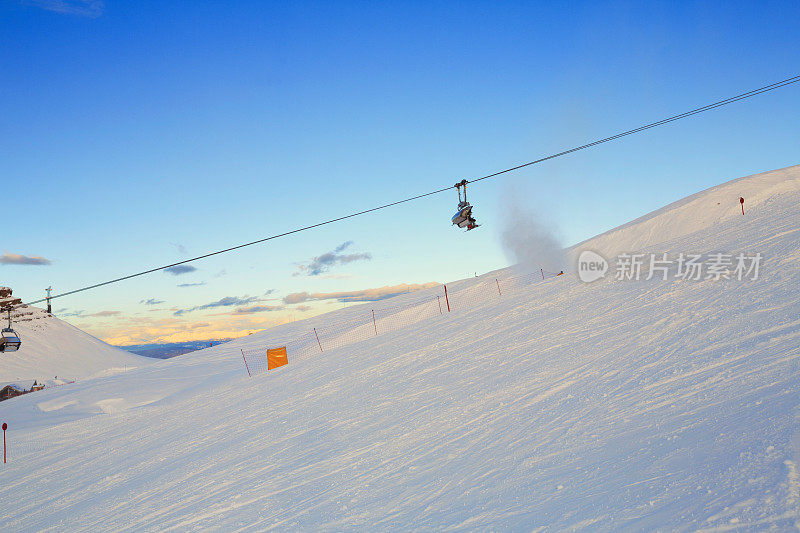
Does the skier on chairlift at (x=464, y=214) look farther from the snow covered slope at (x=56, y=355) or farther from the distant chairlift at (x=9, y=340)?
the snow covered slope at (x=56, y=355)

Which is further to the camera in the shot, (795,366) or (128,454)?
(128,454)

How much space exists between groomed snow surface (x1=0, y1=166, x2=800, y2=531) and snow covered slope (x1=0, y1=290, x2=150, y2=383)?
100m

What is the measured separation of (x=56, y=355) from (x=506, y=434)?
142078 mm

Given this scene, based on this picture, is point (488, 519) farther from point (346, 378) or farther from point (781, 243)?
point (781, 243)

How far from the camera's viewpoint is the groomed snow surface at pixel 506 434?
218 inches

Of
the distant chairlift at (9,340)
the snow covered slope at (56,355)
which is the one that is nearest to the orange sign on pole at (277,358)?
the distant chairlift at (9,340)

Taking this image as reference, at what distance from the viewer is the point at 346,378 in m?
15.6

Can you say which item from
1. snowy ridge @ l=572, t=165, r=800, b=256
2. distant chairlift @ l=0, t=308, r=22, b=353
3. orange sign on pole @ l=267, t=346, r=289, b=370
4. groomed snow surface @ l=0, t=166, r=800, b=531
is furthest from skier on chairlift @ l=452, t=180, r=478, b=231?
snowy ridge @ l=572, t=165, r=800, b=256

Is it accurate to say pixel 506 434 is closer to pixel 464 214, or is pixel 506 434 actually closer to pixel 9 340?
pixel 464 214

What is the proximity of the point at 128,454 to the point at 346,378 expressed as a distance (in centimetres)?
637

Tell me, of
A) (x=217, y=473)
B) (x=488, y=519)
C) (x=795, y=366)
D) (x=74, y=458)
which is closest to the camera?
(x=488, y=519)

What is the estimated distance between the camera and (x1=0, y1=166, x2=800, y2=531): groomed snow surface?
555 cm

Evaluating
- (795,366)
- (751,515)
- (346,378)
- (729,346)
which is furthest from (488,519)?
(346,378)

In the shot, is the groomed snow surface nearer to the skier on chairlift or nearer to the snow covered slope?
the skier on chairlift
